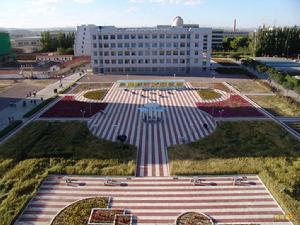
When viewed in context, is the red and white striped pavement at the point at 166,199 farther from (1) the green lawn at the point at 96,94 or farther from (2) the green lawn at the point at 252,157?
(1) the green lawn at the point at 96,94

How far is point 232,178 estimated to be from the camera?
22.2 m

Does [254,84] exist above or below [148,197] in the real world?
above

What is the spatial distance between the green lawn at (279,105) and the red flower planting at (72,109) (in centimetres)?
2612

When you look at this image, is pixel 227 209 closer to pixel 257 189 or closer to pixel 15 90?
pixel 257 189

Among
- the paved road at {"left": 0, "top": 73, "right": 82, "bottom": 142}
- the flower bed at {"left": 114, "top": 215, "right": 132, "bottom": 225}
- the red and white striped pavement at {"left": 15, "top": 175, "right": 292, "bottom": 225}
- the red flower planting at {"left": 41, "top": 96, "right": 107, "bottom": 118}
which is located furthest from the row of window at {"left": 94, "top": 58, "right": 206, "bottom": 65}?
the flower bed at {"left": 114, "top": 215, "right": 132, "bottom": 225}

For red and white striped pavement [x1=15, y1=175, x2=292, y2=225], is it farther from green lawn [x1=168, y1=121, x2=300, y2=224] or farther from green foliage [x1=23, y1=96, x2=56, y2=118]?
green foliage [x1=23, y1=96, x2=56, y2=118]

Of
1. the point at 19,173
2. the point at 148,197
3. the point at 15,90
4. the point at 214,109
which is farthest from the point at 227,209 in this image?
the point at 15,90

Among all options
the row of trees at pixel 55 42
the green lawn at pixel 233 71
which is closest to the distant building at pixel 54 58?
the row of trees at pixel 55 42

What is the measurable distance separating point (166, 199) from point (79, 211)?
21.0 ft

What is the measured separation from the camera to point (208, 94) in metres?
48.6

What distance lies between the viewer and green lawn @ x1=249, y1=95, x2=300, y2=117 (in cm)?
3853

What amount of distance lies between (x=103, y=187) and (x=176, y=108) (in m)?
22.6

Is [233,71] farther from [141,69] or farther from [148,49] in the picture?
[141,69]

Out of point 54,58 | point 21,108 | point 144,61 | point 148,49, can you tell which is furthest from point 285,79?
point 54,58
